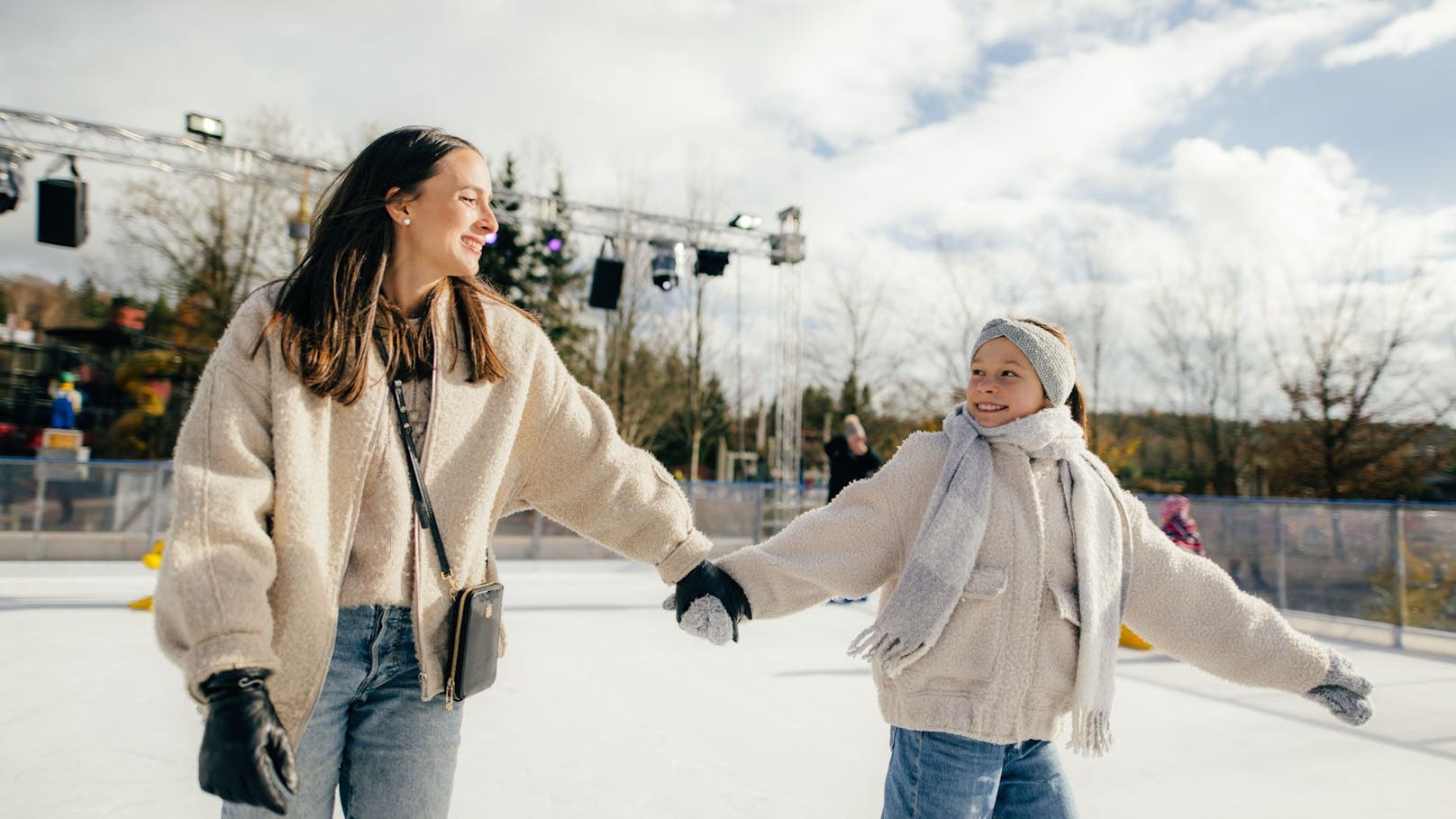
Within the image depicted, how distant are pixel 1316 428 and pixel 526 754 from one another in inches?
528

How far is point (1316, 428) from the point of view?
42.5 feet

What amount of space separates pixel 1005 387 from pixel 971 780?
2.31 feet

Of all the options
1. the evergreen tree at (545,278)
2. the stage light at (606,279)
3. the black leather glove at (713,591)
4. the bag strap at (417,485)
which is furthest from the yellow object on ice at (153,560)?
the evergreen tree at (545,278)

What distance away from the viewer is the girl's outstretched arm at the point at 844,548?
1.69 meters

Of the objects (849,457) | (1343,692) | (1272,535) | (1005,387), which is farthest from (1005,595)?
(1272,535)

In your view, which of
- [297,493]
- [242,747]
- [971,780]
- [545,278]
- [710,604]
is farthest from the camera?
[545,278]

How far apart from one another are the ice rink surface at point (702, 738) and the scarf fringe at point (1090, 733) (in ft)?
4.11

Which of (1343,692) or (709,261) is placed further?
(709,261)

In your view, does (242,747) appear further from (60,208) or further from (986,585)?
(60,208)

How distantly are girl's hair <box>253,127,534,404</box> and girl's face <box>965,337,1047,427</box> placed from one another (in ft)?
2.99

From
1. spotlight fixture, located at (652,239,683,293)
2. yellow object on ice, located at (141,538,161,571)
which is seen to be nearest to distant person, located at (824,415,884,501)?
spotlight fixture, located at (652,239,683,293)

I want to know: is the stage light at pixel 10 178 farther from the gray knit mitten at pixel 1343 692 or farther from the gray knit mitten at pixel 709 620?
the gray knit mitten at pixel 1343 692

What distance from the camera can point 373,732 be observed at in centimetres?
126

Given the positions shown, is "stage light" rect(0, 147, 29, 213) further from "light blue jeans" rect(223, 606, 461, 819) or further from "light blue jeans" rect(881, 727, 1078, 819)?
"light blue jeans" rect(881, 727, 1078, 819)
